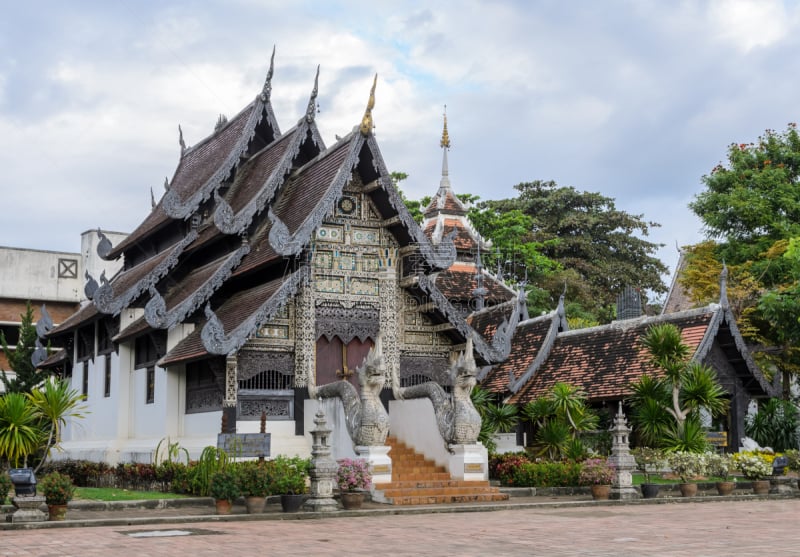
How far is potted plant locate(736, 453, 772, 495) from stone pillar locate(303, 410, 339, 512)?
9.59 m

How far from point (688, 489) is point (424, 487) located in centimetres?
541

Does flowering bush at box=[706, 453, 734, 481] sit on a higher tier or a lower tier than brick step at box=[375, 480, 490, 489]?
higher

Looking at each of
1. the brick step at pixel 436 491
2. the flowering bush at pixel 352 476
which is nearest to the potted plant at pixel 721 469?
the brick step at pixel 436 491

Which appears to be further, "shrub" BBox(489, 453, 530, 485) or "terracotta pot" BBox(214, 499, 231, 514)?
"shrub" BBox(489, 453, 530, 485)

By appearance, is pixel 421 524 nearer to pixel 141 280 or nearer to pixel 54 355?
pixel 141 280

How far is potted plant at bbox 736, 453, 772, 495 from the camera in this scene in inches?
852

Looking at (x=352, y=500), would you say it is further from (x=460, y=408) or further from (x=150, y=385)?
(x=150, y=385)

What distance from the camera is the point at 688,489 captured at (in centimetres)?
2048

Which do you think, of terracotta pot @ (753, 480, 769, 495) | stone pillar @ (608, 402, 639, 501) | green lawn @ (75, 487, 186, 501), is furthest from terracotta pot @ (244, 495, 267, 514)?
terracotta pot @ (753, 480, 769, 495)

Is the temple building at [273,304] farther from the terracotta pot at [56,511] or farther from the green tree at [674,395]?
the terracotta pot at [56,511]

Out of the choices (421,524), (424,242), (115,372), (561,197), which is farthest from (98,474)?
(561,197)

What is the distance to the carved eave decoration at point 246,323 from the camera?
19156 mm

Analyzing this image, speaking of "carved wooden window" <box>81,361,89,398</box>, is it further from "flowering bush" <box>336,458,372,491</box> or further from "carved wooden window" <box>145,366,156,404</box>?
"flowering bush" <box>336,458,372,491</box>

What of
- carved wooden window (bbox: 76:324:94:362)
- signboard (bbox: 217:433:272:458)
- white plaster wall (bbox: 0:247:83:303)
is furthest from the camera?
white plaster wall (bbox: 0:247:83:303)
